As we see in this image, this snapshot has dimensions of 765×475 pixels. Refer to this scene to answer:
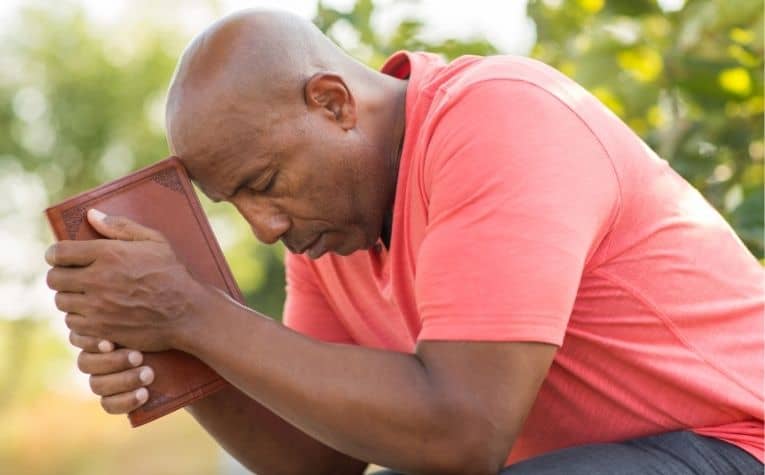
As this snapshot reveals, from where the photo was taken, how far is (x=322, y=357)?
170 centimetres

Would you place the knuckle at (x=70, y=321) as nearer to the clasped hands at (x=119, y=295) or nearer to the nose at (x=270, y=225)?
the clasped hands at (x=119, y=295)

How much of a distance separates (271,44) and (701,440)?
38.9 inches

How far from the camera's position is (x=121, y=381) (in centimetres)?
180

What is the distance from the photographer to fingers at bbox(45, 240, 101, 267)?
68.4 inches

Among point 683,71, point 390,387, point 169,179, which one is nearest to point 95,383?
point 169,179

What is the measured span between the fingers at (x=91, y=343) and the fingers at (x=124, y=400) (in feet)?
0.30

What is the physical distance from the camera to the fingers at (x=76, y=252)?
1.74 m

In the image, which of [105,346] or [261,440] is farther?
[261,440]

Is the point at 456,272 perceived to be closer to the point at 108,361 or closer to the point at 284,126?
the point at 284,126

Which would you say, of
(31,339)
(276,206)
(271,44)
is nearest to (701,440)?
(276,206)

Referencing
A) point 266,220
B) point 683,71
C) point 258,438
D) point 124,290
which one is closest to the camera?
point 124,290

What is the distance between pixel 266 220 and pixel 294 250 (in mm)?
131

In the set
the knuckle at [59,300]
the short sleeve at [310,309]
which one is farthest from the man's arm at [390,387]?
the short sleeve at [310,309]

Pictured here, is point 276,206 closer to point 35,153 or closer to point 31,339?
point 31,339
